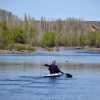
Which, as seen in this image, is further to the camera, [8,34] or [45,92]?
[8,34]

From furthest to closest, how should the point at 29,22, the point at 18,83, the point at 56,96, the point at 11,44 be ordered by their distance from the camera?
the point at 29,22
the point at 11,44
the point at 18,83
the point at 56,96

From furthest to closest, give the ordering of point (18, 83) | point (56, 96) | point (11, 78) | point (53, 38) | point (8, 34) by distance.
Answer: point (53, 38), point (8, 34), point (11, 78), point (18, 83), point (56, 96)

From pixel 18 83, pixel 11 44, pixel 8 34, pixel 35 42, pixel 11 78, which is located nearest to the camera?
pixel 18 83

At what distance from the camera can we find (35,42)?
139 meters

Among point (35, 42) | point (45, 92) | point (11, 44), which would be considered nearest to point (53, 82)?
point (45, 92)

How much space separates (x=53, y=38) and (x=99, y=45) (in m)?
13.7

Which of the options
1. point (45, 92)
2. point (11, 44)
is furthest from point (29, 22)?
point (45, 92)

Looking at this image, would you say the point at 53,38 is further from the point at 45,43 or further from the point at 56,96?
the point at 56,96

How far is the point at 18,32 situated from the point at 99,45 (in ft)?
88.0

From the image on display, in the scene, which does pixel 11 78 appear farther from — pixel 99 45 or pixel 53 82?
pixel 99 45

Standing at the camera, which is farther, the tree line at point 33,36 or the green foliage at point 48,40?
the green foliage at point 48,40

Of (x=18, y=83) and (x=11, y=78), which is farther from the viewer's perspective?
(x=11, y=78)

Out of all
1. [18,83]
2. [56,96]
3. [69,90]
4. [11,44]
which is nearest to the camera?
[56,96]

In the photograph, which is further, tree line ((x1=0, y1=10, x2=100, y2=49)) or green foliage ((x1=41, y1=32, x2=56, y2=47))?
green foliage ((x1=41, y1=32, x2=56, y2=47))
